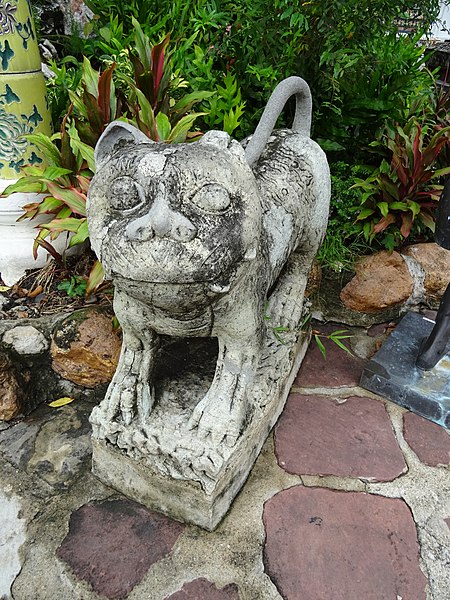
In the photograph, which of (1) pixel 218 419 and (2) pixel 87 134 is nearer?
(1) pixel 218 419

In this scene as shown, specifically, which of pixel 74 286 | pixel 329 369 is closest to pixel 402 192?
pixel 329 369

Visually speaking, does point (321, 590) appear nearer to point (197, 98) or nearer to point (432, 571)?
point (432, 571)

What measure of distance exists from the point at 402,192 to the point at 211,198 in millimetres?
1854

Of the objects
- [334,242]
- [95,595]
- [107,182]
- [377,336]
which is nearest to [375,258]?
[334,242]

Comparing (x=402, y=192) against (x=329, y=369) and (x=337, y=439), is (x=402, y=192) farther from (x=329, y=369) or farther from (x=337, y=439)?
(x=337, y=439)

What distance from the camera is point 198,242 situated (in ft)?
3.73

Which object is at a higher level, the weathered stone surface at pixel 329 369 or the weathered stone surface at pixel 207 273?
the weathered stone surface at pixel 207 273

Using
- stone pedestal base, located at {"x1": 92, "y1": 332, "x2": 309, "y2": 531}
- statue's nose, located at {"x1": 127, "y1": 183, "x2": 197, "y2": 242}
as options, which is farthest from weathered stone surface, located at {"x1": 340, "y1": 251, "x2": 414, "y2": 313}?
statue's nose, located at {"x1": 127, "y1": 183, "x2": 197, "y2": 242}

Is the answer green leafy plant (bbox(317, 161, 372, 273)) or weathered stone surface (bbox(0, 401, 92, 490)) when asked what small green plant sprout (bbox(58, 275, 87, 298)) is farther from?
green leafy plant (bbox(317, 161, 372, 273))

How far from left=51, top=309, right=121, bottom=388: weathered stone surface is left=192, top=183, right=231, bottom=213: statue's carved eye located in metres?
1.03

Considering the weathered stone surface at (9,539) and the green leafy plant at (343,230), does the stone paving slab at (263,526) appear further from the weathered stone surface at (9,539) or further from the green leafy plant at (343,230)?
the green leafy plant at (343,230)

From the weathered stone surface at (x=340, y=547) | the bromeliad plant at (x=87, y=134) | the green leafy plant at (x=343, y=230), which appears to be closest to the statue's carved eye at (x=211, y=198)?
the bromeliad plant at (x=87, y=134)

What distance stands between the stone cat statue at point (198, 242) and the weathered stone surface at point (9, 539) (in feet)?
1.31

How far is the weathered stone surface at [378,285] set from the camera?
2584 mm
